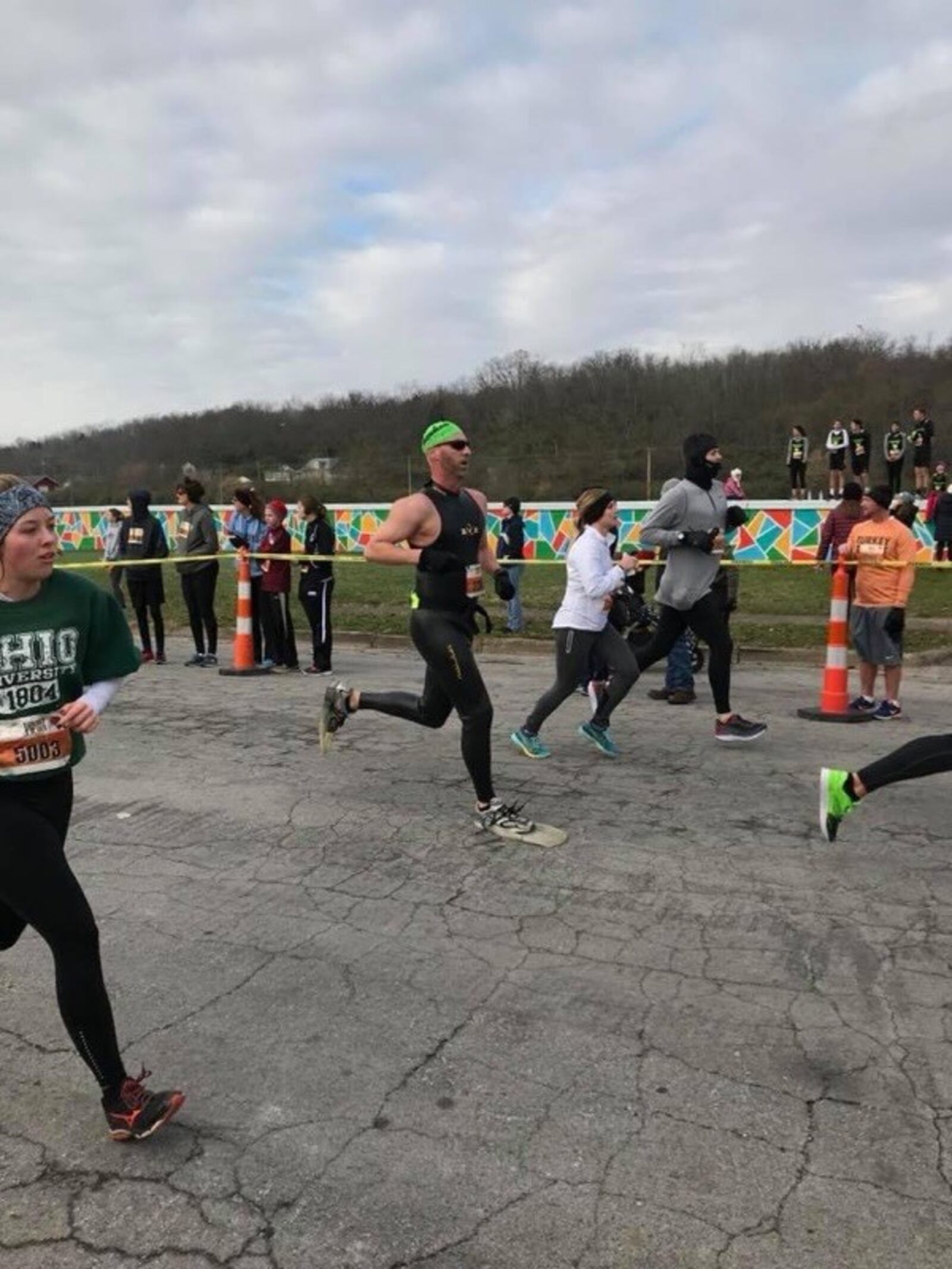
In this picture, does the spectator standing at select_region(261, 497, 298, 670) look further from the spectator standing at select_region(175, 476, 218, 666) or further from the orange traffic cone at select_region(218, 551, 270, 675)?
the spectator standing at select_region(175, 476, 218, 666)

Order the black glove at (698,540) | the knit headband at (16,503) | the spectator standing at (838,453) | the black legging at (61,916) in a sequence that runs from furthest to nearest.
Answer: the spectator standing at (838,453)
the black glove at (698,540)
the knit headband at (16,503)
the black legging at (61,916)

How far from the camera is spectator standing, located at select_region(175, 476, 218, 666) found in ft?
36.7

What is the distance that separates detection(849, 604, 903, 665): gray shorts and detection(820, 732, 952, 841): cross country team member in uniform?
11.0ft

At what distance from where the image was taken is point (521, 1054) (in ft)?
10.1

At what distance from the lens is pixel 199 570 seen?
11.2m

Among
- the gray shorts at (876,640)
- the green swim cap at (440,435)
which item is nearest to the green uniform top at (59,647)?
the green swim cap at (440,435)

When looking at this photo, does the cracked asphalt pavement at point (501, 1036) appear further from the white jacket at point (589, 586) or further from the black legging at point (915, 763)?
the white jacket at point (589, 586)

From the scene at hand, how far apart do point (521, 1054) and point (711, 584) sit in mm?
4420

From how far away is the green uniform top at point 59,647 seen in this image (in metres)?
2.78

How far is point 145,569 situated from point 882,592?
7.85 m

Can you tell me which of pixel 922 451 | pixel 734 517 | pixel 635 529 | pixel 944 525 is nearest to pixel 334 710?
pixel 734 517

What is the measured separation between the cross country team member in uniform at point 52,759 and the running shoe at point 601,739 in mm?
4202

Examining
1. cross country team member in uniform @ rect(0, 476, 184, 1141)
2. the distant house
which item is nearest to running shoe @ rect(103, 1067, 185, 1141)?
cross country team member in uniform @ rect(0, 476, 184, 1141)

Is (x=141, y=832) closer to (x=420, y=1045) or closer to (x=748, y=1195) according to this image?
(x=420, y=1045)
